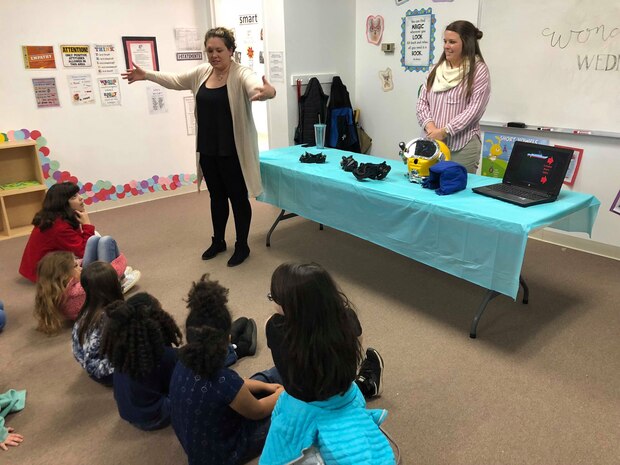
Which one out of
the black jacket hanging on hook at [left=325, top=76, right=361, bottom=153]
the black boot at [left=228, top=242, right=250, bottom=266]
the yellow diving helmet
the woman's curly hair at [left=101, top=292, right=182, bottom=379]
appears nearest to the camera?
the woman's curly hair at [left=101, top=292, right=182, bottom=379]

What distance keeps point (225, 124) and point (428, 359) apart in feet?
5.89

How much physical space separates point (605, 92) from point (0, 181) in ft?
14.5

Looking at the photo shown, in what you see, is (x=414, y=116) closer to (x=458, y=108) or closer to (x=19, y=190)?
(x=458, y=108)

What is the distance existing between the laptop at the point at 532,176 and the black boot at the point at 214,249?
5.83 feet

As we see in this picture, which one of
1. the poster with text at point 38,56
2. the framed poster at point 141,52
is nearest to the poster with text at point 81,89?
the poster with text at point 38,56

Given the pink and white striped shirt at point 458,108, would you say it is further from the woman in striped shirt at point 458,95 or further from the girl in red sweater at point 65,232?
the girl in red sweater at point 65,232

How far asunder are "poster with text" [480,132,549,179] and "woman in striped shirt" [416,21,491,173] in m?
0.81

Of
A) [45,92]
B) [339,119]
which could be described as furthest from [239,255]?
[45,92]

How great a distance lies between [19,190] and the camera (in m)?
3.72

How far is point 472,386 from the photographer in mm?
2012

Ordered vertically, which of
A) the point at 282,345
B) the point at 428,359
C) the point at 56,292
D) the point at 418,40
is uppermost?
the point at 418,40

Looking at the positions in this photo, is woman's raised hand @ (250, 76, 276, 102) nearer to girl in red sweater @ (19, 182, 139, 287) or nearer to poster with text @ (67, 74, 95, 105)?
girl in red sweater @ (19, 182, 139, 287)

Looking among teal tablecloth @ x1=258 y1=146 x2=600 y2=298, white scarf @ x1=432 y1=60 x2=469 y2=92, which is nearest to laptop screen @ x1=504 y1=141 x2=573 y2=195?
teal tablecloth @ x1=258 y1=146 x2=600 y2=298

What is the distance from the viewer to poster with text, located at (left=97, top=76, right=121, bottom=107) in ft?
13.7
